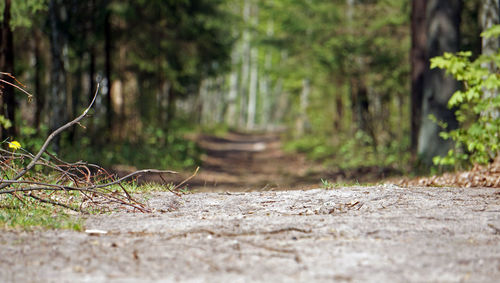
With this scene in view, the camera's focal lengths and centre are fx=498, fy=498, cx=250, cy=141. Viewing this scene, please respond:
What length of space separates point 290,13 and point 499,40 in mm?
14088

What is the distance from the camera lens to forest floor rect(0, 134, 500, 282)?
9.67 ft

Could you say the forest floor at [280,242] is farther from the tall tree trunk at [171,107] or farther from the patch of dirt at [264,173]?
the tall tree trunk at [171,107]

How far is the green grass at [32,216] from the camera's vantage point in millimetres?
4035

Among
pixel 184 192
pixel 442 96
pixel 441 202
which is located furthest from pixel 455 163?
pixel 184 192

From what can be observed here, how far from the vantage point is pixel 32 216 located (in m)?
4.46

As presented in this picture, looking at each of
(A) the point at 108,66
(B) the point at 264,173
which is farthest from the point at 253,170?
(A) the point at 108,66

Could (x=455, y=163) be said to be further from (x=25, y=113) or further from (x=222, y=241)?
(x=25, y=113)

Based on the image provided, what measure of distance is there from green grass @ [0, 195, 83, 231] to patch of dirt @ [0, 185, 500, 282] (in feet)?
0.55

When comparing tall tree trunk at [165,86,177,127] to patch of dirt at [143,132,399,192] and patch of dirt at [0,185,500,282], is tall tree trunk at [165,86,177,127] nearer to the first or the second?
patch of dirt at [143,132,399,192]

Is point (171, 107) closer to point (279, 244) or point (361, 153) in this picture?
point (361, 153)

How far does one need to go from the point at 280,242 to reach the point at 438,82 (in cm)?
757

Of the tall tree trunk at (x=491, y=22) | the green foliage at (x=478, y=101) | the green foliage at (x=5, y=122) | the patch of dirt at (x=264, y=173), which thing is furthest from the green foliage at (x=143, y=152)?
the tall tree trunk at (x=491, y=22)

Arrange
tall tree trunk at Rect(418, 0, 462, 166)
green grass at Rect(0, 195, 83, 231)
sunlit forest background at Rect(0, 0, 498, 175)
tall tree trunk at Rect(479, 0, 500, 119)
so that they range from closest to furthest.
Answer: green grass at Rect(0, 195, 83, 231)
tall tree trunk at Rect(479, 0, 500, 119)
tall tree trunk at Rect(418, 0, 462, 166)
sunlit forest background at Rect(0, 0, 498, 175)

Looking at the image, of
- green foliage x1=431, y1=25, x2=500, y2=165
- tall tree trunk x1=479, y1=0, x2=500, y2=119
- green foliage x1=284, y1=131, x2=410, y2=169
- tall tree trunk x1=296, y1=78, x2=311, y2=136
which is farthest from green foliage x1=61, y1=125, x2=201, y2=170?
tall tree trunk x1=296, y1=78, x2=311, y2=136
